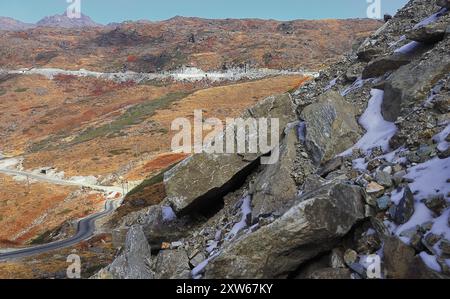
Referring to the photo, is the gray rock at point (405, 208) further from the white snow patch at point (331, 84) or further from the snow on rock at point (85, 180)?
the snow on rock at point (85, 180)

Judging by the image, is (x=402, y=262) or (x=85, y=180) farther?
(x=85, y=180)

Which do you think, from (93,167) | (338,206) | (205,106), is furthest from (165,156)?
(338,206)

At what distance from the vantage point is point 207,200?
2134 centimetres

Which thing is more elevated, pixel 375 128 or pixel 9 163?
pixel 375 128

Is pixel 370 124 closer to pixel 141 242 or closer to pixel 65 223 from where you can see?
pixel 141 242

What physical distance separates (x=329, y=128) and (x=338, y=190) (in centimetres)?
596

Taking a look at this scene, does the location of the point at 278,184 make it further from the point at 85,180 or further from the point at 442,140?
the point at 85,180

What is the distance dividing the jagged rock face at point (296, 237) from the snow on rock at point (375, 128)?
407 centimetres

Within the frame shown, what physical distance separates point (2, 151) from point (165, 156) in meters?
70.9

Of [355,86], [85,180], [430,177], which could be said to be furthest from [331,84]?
[85,180]

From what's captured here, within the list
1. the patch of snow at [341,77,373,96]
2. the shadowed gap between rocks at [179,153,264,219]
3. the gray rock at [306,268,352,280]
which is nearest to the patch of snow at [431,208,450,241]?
the gray rock at [306,268,352,280]

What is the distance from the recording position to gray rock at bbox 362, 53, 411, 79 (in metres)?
21.4

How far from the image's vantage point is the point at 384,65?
22.3 m

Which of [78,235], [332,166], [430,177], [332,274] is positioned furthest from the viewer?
[78,235]
